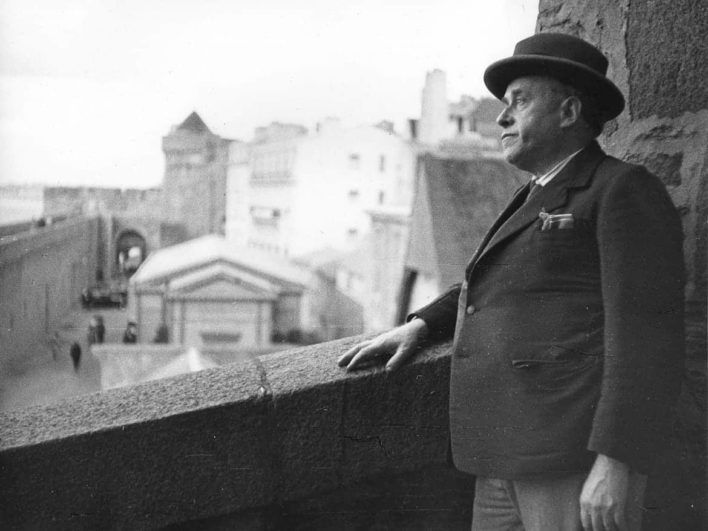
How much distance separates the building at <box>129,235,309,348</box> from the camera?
49.8 ft

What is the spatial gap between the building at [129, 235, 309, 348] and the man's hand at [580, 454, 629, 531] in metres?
13.4

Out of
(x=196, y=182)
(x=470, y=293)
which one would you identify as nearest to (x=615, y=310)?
(x=470, y=293)

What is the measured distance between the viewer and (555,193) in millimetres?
1852

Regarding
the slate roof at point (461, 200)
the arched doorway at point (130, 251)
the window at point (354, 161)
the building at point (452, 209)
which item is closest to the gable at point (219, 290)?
the window at point (354, 161)

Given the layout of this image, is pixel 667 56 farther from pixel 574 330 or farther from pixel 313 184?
pixel 313 184

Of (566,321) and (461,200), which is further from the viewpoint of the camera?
(461,200)

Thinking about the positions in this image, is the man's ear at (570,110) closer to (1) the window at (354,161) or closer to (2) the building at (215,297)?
(2) the building at (215,297)

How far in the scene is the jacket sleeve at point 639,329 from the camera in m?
1.66

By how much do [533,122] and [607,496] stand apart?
0.77 m

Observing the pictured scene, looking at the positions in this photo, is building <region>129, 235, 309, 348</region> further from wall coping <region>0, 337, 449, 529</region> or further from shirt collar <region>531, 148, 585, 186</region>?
shirt collar <region>531, 148, 585, 186</region>

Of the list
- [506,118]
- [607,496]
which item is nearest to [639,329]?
[607,496]

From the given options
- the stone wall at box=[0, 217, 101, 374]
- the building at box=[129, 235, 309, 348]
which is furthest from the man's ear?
the building at box=[129, 235, 309, 348]

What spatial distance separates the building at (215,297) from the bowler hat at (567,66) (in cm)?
1313

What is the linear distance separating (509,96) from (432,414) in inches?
33.5
